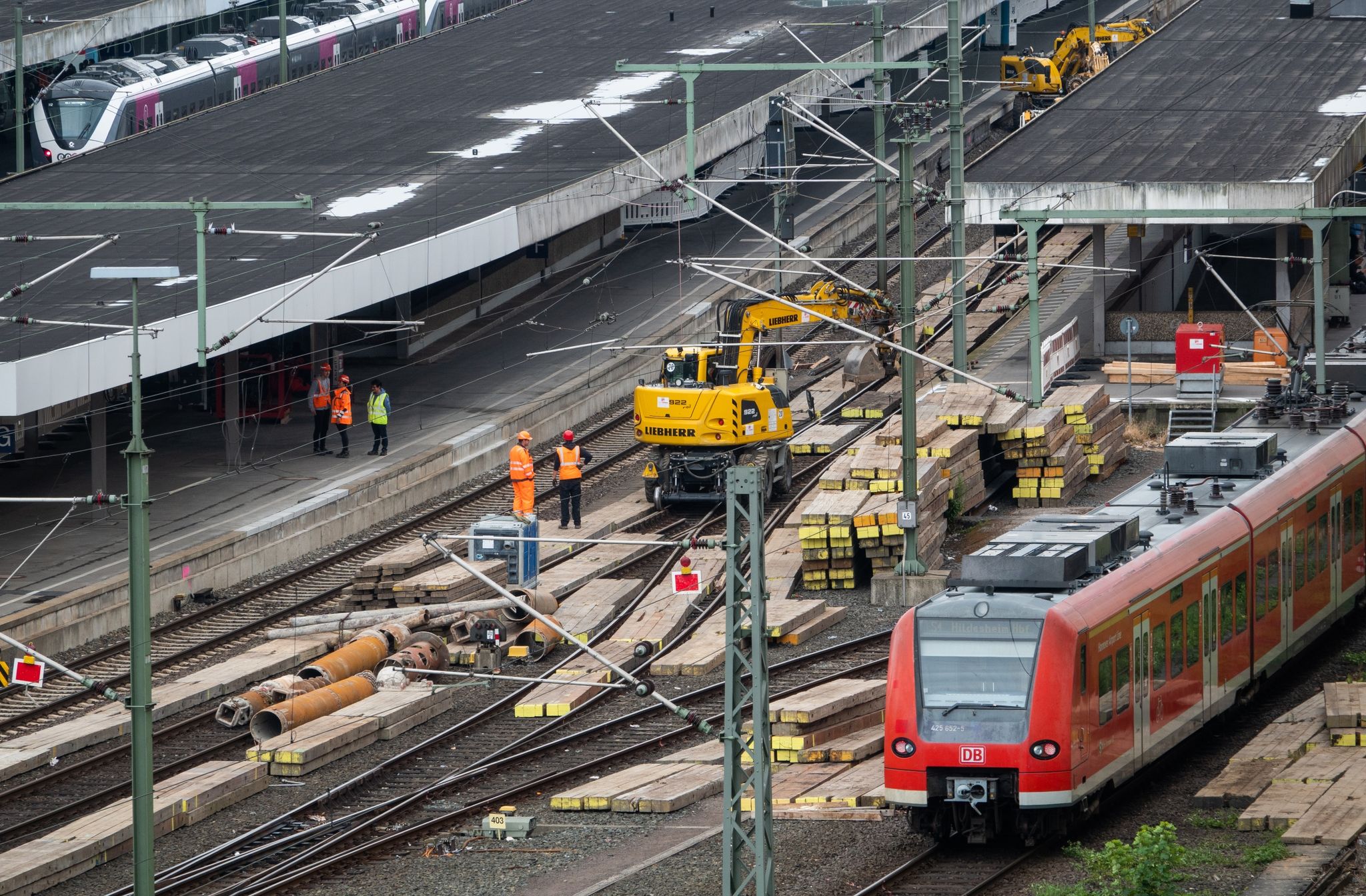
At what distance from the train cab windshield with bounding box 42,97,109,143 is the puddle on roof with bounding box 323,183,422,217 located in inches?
762

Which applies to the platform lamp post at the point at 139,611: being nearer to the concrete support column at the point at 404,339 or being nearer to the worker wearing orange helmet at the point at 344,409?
the worker wearing orange helmet at the point at 344,409

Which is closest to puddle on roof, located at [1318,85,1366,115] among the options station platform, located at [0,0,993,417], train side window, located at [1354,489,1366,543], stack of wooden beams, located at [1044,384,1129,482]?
stack of wooden beams, located at [1044,384,1129,482]

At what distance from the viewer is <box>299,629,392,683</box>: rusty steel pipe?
29281 millimetres

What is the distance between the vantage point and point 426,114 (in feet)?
180

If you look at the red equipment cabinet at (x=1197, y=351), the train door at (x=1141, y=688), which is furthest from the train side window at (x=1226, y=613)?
the red equipment cabinet at (x=1197, y=351)

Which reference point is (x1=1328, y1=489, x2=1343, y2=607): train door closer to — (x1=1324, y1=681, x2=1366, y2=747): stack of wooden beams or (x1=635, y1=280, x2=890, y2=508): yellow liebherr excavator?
(x1=1324, y1=681, x2=1366, y2=747): stack of wooden beams

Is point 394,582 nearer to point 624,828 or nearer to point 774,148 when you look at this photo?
point 624,828

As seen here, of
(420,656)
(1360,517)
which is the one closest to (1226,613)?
(1360,517)

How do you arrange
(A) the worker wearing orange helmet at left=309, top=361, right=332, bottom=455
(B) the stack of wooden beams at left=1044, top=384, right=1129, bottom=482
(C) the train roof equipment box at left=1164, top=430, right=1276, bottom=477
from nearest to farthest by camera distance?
(C) the train roof equipment box at left=1164, top=430, right=1276, bottom=477 → (B) the stack of wooden beams at left=1044, top=384, right=1129, bottom=482 → (A) the worker wearing orange helmet at left=309, top=361, right=332, bottom=455

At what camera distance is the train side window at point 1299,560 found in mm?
27188

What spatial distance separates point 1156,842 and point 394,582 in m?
17.4

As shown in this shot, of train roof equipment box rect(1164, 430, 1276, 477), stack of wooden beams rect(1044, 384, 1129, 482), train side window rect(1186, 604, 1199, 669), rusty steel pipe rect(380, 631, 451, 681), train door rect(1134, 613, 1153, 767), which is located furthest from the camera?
stack of wooden beams rect(1044, 384, 1129, 482)

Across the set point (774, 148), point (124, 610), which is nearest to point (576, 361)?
point (774, 148)

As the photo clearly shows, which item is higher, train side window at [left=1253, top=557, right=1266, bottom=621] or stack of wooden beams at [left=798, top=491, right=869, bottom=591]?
train side window at [left=1253, top=557, right=1266, bottom=621]
